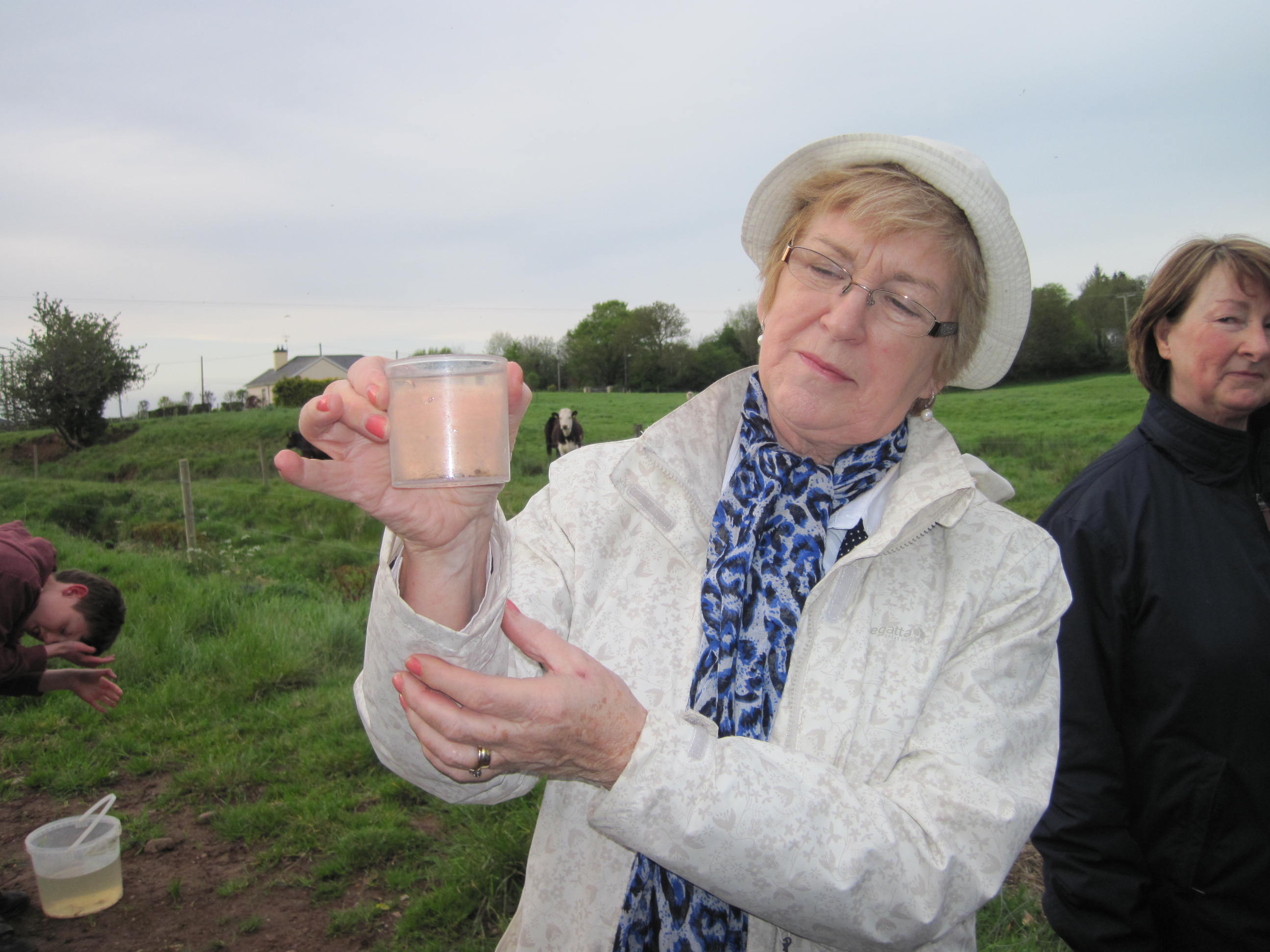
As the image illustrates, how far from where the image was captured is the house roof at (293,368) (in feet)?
101

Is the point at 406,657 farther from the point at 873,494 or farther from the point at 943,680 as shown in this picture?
the point at 873,494

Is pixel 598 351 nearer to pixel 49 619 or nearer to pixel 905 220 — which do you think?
pixel 49 619

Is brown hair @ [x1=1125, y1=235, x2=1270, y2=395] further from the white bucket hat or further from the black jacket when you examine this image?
the white bucket hat

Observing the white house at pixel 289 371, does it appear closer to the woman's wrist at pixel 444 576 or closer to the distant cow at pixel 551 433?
the distant cow at pixel 551 433

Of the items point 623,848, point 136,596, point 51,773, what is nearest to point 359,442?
point 623,848

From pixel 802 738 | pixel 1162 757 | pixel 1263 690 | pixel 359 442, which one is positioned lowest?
pixel 1162 757

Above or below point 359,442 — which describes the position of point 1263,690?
below

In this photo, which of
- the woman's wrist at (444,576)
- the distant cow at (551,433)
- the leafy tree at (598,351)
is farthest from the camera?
the distant cow at (551,433)

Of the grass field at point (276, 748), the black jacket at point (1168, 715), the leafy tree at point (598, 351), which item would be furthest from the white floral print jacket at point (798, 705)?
the leafy tree at point (598, 351)

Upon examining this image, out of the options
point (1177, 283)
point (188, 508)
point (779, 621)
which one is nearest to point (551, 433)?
point (188, 508)

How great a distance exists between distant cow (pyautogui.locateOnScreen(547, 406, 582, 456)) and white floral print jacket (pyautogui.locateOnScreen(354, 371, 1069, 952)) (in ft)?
51.4

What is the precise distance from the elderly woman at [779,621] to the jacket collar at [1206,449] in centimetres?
66

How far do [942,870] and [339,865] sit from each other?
3096mm

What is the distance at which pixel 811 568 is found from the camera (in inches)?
65.8
